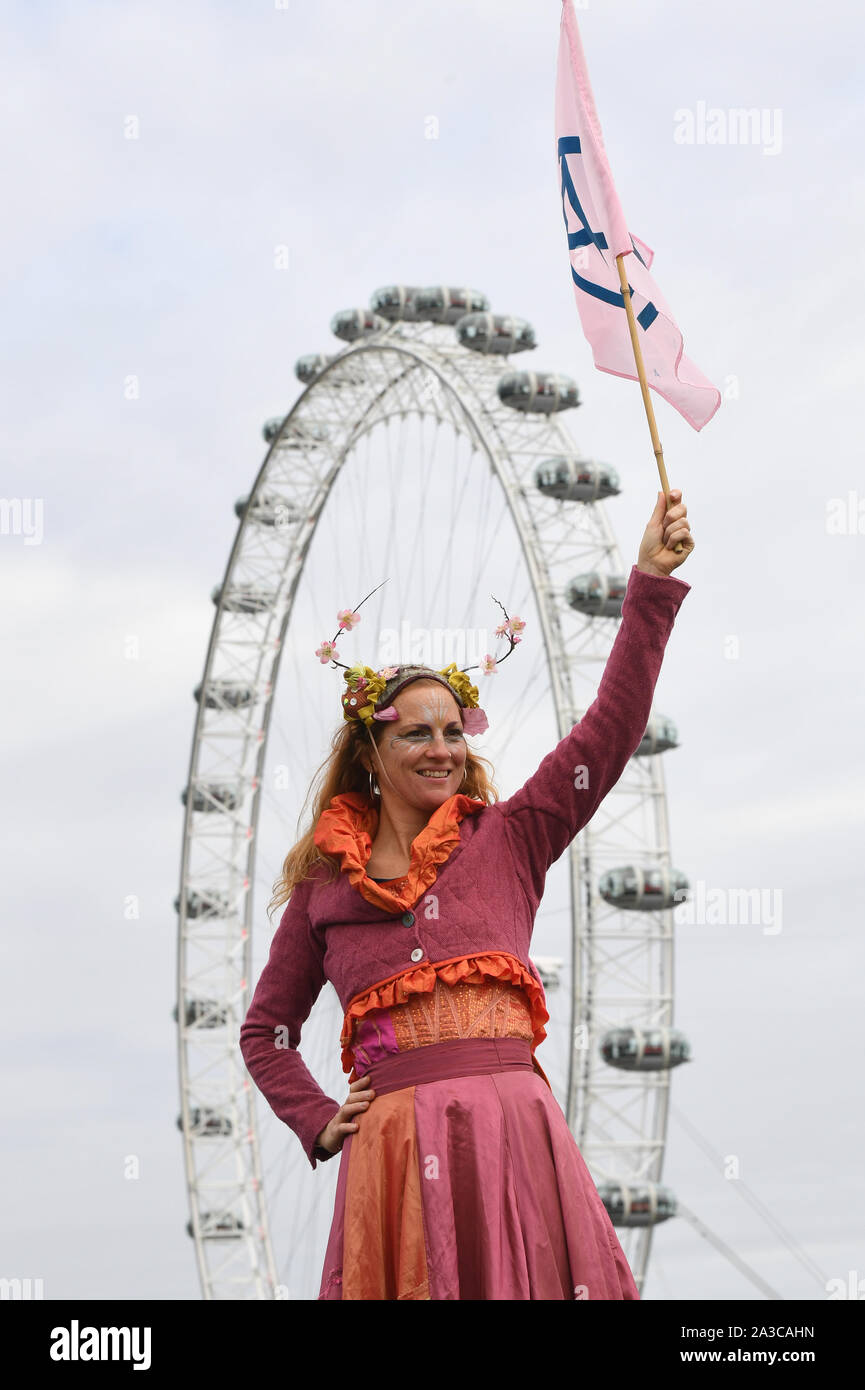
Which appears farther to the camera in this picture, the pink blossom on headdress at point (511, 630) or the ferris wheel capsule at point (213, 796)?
the ferris wheel capsule at point (213, 796)

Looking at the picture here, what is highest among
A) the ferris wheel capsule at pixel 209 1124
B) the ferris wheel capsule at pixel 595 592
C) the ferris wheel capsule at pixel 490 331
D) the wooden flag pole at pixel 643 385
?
the ferris wheel capsule at pixel 490 331

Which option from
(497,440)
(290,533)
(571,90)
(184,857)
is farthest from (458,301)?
(571,90)

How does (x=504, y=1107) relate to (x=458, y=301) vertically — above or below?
below

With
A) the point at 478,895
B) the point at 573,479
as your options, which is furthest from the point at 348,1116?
the point at 573,479

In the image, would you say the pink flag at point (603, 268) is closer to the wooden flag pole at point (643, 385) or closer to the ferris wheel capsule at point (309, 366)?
the wooden flag pole at point (643, 385)

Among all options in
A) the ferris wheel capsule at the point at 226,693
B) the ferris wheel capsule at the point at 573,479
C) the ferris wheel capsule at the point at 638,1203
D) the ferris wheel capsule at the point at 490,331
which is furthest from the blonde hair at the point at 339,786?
the ferris wheel capsule at the point at 226,693

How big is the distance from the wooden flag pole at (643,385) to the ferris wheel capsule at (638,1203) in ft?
53.3

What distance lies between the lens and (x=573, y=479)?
69.3ft

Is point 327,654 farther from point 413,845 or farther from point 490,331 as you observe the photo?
point 490,331

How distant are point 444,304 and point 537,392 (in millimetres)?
2403

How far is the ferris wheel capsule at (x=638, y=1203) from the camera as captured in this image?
784 inches
